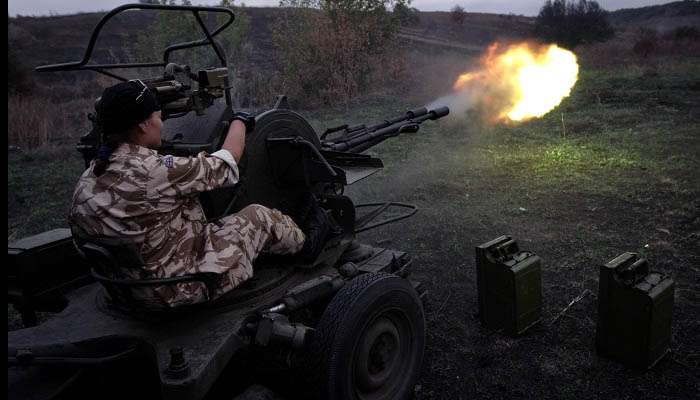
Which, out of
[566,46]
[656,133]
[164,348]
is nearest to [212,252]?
[164,348]

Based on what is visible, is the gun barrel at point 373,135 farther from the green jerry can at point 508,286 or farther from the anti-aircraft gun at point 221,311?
the green jerry can at point 508,286

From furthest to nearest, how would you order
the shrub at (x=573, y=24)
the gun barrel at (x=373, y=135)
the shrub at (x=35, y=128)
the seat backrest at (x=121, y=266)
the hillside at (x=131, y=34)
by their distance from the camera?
the hillside at (x=131, y=34) → the shrub at (x=573, y=24) → the shrub at (x=35, y=128) → the gun barrel at (x=373, y=135) → the seat backrest at (x=121, y=266)

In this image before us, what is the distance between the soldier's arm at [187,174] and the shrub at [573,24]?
32.8m

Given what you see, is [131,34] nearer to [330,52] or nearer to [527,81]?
[330,52]

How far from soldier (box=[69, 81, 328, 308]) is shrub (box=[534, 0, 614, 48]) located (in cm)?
3285

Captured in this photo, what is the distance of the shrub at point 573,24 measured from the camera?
3244cm

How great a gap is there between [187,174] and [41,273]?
1773 mm

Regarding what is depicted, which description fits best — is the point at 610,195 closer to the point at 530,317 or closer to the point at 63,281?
the point at 530,317

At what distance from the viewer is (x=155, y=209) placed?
2.92 m

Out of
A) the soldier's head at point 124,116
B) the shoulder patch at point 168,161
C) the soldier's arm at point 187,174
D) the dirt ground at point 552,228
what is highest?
the soldier's head at point 124,116

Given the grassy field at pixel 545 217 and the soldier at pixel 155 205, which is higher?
the soldier at pixel 155 205

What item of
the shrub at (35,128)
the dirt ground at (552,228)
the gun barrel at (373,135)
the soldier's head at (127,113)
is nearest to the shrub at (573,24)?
the dirt ground at (552,228)

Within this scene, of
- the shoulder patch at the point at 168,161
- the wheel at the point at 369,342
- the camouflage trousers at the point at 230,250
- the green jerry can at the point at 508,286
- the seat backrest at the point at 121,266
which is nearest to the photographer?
the seat backrest at the point at 121,266

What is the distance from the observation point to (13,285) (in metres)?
3.88
